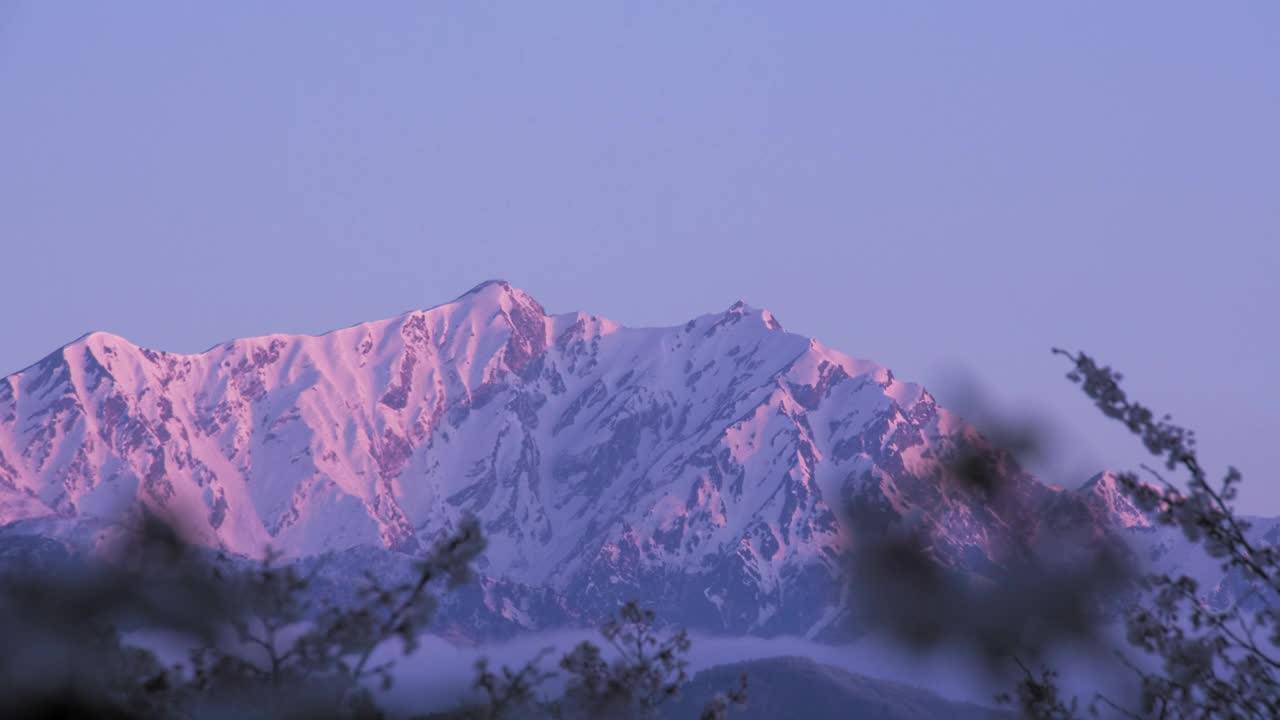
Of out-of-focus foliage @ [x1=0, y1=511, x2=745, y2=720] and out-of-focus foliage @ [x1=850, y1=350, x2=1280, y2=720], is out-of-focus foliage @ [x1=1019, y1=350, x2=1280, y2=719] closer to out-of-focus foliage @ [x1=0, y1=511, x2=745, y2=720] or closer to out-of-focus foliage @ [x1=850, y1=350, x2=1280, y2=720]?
out-of-focus foliage @ [x1=850, y1=350, x2=1280, y2=720]

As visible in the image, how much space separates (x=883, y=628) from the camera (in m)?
17.4

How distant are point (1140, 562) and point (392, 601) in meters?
6.46

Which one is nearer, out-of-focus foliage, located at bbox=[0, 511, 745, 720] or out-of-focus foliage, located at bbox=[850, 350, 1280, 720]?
out-of-focus foliage, located at bbox=[0, 511, 745, 720]

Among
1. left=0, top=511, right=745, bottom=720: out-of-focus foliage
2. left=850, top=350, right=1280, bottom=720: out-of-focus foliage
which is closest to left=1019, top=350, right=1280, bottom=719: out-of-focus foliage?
left=850, top=350, right=1280, bottom=720: out-of-focus foliage

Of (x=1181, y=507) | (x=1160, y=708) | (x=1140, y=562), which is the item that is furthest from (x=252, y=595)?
(x=1160, y=708)

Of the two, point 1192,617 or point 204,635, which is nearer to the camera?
point 204,635

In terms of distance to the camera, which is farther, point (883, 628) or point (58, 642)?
point (883, 628)

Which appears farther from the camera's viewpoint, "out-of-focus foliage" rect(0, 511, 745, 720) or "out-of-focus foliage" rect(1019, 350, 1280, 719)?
"out-of-focus foliage" rect(1019, 350, 1280, 719)

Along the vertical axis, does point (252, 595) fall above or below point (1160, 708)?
above

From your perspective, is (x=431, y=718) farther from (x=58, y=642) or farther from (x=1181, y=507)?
(x=58, y=642)

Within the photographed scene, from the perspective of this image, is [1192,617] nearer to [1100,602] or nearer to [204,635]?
[1100,602]

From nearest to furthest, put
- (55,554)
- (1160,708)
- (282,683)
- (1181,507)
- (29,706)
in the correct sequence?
1. (29,706)
2. (282,683)
3. (55,554)
4. (1181,507)
5. (1160,708)

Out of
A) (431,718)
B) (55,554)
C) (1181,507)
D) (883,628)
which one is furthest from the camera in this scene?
(431,718)

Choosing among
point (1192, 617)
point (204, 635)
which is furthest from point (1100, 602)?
point (204, 635)
